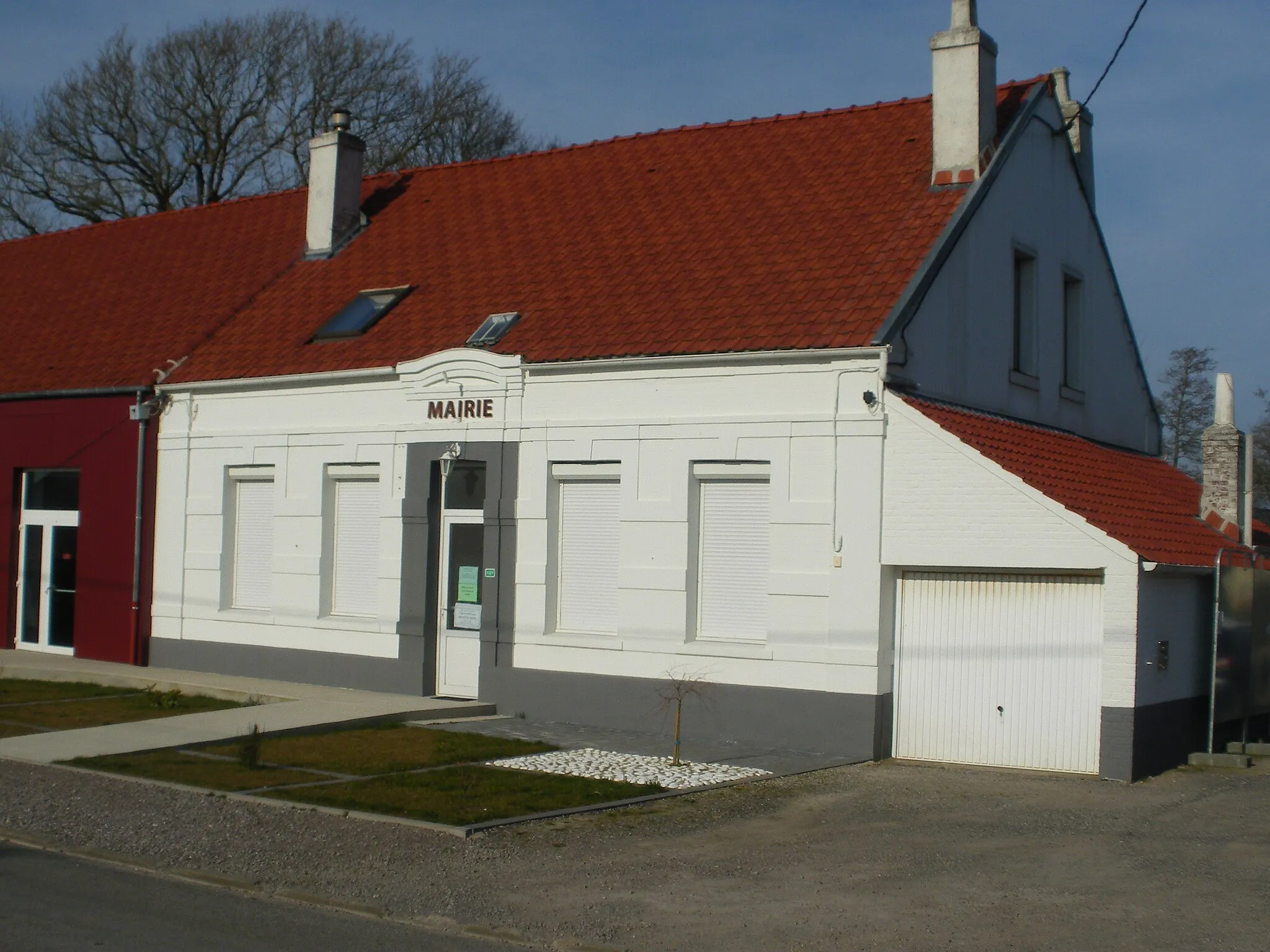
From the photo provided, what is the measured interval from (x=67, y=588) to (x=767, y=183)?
11425mm

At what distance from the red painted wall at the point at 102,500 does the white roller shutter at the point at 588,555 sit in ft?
22.3

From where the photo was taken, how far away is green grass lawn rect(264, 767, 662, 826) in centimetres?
1058

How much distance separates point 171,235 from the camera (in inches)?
954

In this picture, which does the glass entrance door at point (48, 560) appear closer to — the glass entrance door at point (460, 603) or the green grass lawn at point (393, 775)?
the glass entrance door at point (460, 603)

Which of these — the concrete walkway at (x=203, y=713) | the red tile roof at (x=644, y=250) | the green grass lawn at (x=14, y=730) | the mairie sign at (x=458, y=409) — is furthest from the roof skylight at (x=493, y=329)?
the green grass lawn at (x=14, y=730)

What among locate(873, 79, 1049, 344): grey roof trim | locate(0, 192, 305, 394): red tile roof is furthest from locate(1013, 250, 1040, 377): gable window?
locate(0, 192, 305, 394): red tile roof

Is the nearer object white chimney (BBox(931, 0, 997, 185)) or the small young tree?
the small young tree

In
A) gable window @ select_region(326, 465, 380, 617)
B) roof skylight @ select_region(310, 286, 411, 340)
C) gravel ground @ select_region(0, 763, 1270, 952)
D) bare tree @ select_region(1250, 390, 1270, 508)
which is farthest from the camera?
bare tree @ select_region(1250, 390, 1270, 508)

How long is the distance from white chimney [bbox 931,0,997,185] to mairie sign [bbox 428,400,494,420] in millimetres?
5546

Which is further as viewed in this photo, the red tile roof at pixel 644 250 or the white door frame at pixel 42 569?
the white door frame at pixel 42 569

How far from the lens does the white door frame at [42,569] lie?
2092cm

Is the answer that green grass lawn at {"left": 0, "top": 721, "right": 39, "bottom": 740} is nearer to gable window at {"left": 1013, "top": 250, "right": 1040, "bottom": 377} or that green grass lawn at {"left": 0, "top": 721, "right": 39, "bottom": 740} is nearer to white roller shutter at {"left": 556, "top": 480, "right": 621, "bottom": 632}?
white roller shutter at {"left": 556, "top": 480, "right": 621, "bottom": 632}

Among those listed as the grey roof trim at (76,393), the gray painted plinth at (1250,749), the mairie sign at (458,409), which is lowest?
the gray painted plinth at (1250,749)

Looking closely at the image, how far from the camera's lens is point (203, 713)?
1531cm
